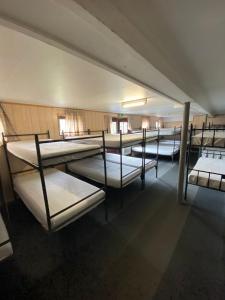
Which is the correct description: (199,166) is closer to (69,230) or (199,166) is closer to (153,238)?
(153,238)

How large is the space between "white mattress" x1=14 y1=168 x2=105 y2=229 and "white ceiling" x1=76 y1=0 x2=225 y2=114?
1691 mm

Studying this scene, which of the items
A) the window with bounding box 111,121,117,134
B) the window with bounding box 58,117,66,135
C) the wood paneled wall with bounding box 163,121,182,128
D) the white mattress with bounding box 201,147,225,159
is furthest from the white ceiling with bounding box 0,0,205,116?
the wood paneled wall with bounding box 163,121,182,128

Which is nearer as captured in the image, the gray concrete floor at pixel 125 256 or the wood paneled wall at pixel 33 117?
Result: the gray concrete floor at pixel 125 256

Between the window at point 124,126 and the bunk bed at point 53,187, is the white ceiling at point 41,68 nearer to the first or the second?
the bunk bed at point 53,187

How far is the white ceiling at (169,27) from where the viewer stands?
0.61 meters

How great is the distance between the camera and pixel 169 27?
0.81 meters

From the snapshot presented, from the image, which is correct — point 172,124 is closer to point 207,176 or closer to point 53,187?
point 207,176

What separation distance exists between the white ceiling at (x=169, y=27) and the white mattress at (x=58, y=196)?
1.69 meters

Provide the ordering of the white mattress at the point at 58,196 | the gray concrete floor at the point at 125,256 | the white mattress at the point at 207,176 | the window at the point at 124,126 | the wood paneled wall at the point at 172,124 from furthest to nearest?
the wood paneled wall at the point at 172,124, the window at the point at 124,126, the white mattress at the point at 207,176, the white mattress at the point at 58,196, the gray concrete floor at the point at 125,256

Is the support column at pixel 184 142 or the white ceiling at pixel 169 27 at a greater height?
the white ceiling at pixel 169 27

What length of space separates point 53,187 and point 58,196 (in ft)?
1.15

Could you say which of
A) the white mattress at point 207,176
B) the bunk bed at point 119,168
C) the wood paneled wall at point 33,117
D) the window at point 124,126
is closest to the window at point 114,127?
the window at point 124,126

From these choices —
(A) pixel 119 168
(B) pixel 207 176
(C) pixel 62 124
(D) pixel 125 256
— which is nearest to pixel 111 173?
(A) pixel 119 168

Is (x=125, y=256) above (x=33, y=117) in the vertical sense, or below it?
below
